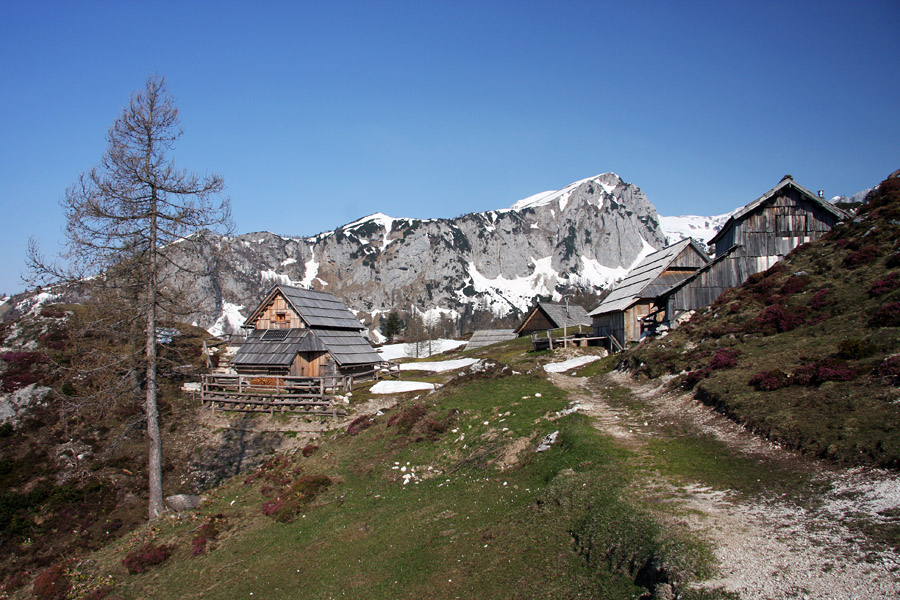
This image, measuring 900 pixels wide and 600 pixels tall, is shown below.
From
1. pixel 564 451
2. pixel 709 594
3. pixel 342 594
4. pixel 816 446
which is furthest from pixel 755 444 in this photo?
pixel 342 594

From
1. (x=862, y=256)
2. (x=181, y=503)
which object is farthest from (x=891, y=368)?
(x=181, y=503)

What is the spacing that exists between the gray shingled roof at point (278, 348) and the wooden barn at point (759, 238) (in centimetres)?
3010

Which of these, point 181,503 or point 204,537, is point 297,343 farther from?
point 204,537

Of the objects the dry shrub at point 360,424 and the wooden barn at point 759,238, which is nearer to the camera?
the dry shrub at point 360,424

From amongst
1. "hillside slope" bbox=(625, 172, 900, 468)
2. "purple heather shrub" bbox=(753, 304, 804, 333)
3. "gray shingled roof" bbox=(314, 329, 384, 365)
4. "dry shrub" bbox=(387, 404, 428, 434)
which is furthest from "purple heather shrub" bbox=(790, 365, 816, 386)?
"gray shingled roof" bbox=(314, 329, 384, 365)

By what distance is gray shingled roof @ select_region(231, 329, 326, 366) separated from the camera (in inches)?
1639

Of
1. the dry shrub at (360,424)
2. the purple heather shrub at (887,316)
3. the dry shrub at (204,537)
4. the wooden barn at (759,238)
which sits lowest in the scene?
the dry shrub at (204,537)

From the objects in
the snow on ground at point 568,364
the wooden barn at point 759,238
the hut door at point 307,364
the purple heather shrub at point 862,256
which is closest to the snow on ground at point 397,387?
Result: the hut door at point 307,364

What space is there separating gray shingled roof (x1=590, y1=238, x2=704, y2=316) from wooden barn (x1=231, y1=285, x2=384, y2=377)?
23.8 metres

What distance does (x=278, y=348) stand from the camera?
42.5m

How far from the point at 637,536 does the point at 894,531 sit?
3.92 m

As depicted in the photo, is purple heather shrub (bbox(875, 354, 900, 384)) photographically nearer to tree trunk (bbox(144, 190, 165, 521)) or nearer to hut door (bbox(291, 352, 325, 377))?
tree trunk (bbox(144, 190, 165, 521))

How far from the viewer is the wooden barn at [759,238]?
120ft

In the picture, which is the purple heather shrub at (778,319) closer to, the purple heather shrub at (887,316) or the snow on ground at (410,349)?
the purple heather shrub at (887,316)
